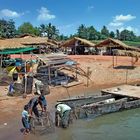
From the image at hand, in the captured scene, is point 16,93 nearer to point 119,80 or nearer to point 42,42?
point 119,80

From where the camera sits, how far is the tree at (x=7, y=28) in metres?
70.8

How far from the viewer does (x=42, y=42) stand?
43719 millimetres

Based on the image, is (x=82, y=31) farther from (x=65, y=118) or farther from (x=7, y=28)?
(x=65, y=118)

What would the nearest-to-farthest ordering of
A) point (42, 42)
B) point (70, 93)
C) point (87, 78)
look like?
point (70, 93) < point (87, 78) < point (42, 42)

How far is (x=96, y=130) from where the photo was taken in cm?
1549

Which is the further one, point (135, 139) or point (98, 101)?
point (98, 101)

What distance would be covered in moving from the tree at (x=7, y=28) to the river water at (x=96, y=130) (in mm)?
54236

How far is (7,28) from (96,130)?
61299mm

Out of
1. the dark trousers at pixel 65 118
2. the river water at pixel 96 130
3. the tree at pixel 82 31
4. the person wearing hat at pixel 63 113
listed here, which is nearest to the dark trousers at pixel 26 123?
the river water at pixel 96 130

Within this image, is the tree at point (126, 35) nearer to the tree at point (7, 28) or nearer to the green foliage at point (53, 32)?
the green foliage at point (53, 32)

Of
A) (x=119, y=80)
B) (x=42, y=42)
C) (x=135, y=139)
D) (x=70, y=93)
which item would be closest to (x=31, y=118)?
(x=135, y=139)

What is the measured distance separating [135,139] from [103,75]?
15290 mm

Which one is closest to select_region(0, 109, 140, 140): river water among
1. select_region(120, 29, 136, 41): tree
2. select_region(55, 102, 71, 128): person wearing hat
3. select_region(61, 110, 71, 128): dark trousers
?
select_region(61, 110, 71, 128): dark trousers

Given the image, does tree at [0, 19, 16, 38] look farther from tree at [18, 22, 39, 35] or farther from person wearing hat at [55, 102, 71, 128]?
person wearing hat at [55, 102, 71, 128]
